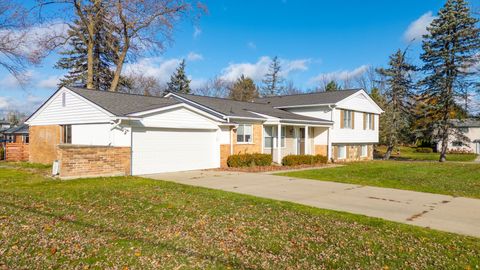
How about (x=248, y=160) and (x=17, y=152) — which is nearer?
(x=248, y=160)

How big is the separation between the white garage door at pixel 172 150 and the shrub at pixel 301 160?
13.8 feet

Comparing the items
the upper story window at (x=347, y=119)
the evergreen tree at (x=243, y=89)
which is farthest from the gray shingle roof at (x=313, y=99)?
the evergreen tree at (x=243, y=89)

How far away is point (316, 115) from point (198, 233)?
759 inches

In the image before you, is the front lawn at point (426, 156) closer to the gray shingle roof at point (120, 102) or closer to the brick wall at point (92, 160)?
the gray shingle roof at point (120, 102)

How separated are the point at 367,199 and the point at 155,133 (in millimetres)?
9044

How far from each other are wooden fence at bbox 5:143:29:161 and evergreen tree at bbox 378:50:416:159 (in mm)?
28688

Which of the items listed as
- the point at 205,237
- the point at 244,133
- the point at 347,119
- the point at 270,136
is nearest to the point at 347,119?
the point at 347,119

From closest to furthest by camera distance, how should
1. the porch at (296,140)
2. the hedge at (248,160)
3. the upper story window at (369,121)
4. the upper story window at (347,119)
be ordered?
the hedge at (248,160), the porch at (296,140), the upper story window at (347,119), the upper story window at (369,121)

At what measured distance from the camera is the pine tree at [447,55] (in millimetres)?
27547

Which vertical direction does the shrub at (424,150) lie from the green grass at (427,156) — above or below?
above

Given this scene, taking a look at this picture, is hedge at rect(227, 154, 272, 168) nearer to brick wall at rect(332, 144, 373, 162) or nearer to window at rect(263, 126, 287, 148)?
window at rect(263, 126, 287, 148)

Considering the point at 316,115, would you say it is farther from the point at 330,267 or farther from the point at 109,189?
the point at 330,267

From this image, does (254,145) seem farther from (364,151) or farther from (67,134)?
(364,151)

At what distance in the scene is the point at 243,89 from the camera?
52.8 meters
